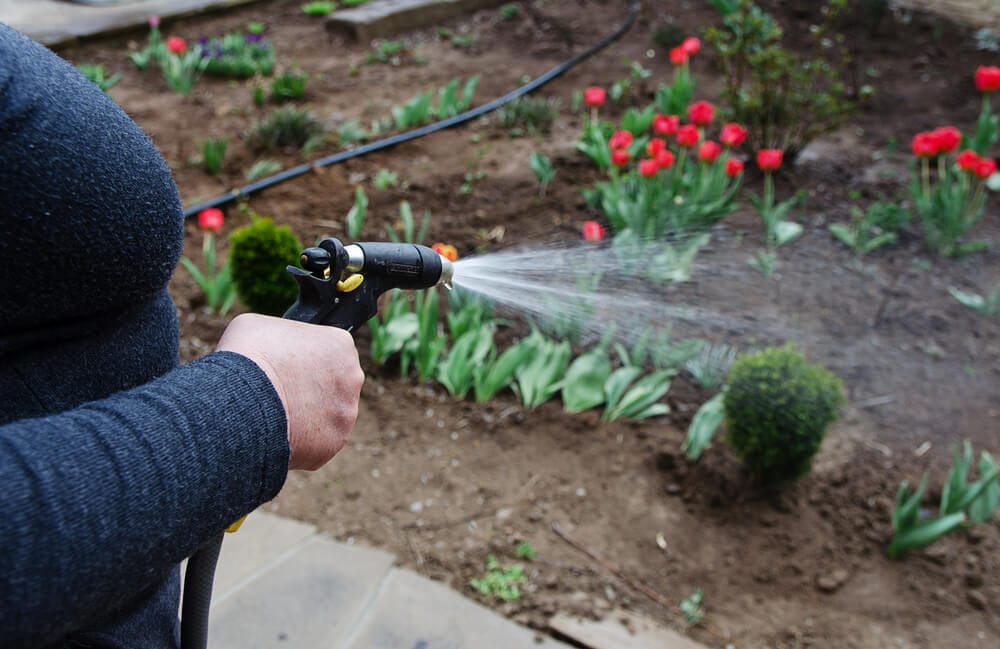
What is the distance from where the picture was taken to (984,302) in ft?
11.3

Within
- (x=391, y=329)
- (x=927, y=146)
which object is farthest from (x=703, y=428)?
(x=927, y=146)

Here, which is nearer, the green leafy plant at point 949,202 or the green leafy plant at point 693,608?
the green leafy plant at point 693,608

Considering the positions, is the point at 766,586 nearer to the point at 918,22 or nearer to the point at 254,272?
the point at 254,272

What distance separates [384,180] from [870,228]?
7.88ft

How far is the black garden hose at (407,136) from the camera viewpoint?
13.4 feet

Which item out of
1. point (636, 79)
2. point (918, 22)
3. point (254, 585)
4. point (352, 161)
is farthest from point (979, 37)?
point (254, 585)

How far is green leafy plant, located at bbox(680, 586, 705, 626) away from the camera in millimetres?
2193

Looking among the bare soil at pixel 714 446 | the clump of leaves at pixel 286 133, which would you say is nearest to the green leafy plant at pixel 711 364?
the bare soil at pixel 714 446

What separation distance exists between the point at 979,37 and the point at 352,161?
4214 millimetres

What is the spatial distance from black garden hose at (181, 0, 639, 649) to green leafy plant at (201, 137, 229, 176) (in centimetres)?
22

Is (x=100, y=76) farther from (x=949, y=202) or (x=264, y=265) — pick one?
(x=949, y=202)

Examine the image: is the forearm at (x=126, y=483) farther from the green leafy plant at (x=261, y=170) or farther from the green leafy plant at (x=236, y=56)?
the green leafy plant at (x=236, y=56)

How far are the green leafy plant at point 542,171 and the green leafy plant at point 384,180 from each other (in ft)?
2.38

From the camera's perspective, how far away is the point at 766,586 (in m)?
2.34
